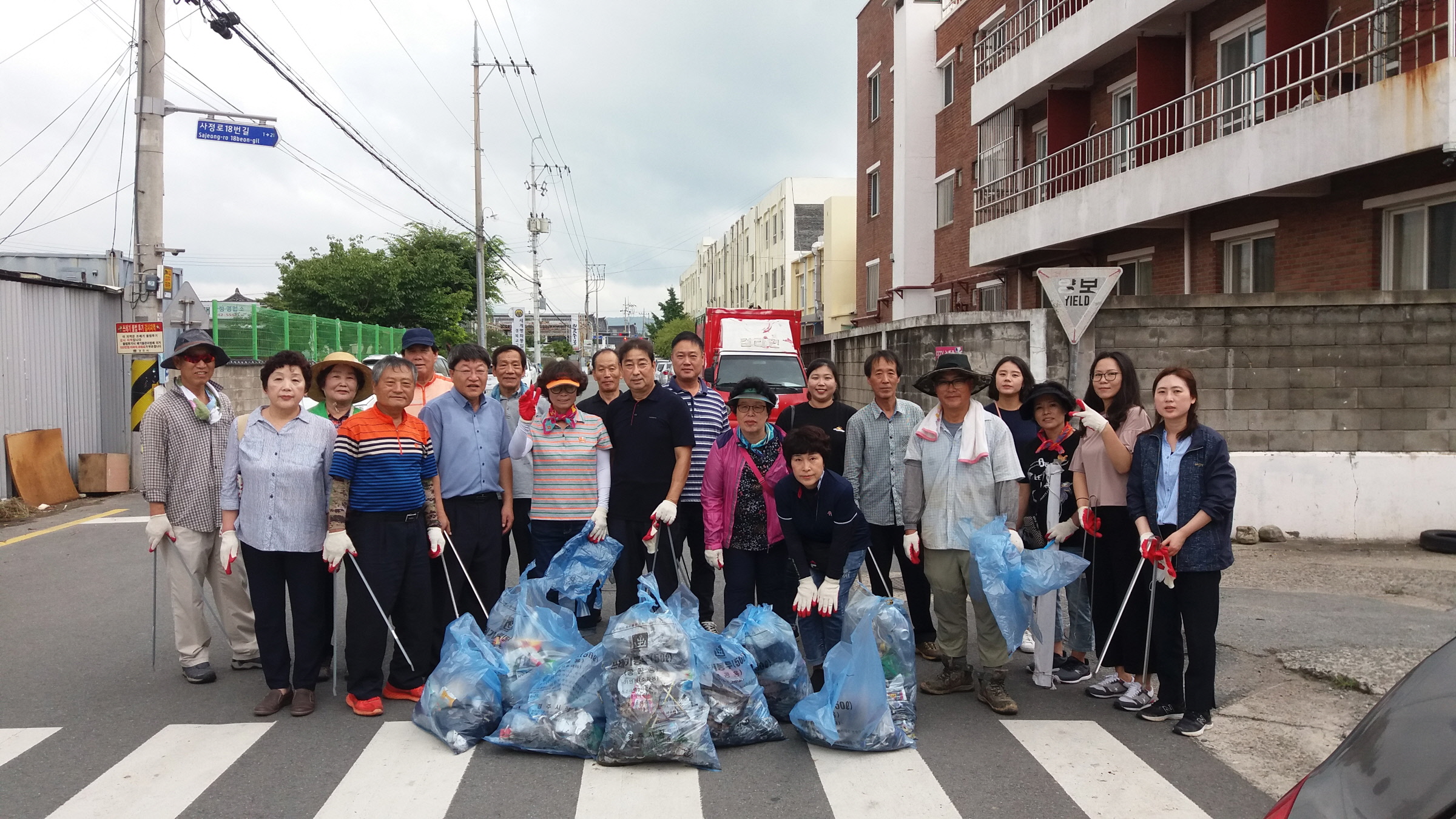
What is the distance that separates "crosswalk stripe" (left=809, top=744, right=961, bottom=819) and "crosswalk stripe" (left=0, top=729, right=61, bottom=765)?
375 centimetres

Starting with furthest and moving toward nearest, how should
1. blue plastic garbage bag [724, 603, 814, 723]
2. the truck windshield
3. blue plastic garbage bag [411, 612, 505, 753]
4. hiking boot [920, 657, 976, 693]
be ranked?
the truck windshield → hiking boot [920, 657, 976, 693] → blue plastic garbage bag [724, 603, 814, 723] → blue plastic garbage bag [411, 612, 505, 753]

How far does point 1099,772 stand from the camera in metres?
4.51

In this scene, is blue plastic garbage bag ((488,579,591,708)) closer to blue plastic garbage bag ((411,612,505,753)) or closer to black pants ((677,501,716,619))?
blue plastic garbage bag ((411,612,505,753))

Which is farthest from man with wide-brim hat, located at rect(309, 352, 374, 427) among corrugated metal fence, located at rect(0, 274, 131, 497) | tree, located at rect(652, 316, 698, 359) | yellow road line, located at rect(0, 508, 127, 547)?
tree, located at rect(652, 316, 698, 359)

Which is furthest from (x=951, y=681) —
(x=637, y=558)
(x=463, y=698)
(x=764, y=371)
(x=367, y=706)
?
(x=764, y=371)

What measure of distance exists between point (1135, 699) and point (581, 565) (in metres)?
3.12

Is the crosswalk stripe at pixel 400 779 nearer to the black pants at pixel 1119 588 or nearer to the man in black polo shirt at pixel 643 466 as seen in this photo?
the man in black polo shirt at pixel 643 466

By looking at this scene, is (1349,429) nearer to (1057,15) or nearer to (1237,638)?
(1237,638)

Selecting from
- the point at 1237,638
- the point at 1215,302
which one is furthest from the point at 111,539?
the point at 1215,302

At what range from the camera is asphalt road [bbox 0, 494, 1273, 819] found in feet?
13.5

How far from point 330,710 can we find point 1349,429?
970cm

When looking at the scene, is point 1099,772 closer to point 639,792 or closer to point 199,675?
point 639,792

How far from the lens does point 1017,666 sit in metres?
6.29

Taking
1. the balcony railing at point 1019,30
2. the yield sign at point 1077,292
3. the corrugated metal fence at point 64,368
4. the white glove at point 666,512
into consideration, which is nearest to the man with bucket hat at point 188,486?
the white glove at point 666,512
